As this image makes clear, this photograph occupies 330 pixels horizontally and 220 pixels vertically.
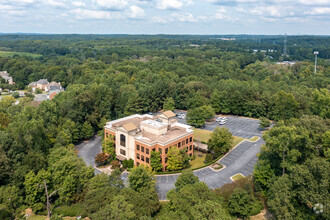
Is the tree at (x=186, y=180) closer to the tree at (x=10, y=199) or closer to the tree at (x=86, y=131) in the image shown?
the tree at (x=10, y=199)

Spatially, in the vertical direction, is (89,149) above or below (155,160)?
below

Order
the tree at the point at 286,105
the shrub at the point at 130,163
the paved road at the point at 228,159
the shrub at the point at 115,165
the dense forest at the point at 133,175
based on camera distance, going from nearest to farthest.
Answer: the dense forest at the point at 133,175 → the paved road at the point at 228,159 → the shrub at the point at 115,165 → the shrub at the point at 130,163 → the tree at the point at 286,105

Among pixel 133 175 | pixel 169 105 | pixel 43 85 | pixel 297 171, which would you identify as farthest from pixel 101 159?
pixel 43 85

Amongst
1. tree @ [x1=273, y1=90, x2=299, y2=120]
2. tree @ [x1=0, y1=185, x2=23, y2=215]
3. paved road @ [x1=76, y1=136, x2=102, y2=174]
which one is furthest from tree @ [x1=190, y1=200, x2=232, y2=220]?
tree @ [x1=273, y1=90, x2=299, y2=120]

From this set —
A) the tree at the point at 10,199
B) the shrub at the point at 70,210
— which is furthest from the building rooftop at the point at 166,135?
the tree at the point at 10,199

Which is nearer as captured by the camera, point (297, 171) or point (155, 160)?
point (297, 171)

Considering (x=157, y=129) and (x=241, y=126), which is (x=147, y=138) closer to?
(x=157, y=129)

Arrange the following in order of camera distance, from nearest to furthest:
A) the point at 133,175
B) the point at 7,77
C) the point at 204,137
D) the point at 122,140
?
1. the point at 133,175
2. the point at 122,140
3. the point at 204,137
4. the point at 7,77

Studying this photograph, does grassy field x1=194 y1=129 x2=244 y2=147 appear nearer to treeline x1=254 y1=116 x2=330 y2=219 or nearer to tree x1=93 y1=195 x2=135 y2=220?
treeline x1=254 y1=116 x2=330 y2=219
